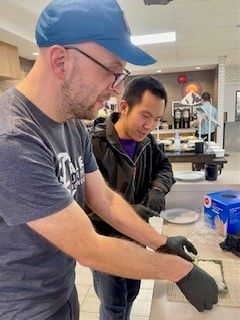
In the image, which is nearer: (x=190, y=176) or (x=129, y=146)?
(x=129, y=146)

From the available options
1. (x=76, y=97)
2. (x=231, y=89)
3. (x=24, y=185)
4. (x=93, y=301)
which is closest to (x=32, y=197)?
(x=24, y=185)

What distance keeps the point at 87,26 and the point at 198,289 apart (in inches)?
31.4

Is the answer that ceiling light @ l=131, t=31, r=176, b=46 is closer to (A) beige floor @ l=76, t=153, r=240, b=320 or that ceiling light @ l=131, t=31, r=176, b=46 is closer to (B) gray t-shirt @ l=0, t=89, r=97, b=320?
(A) beige floor @ l=76, t=153, r=240, b=320

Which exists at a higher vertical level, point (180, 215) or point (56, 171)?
point (56, 171)

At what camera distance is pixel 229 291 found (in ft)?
2.99

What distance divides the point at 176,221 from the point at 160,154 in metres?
0.42

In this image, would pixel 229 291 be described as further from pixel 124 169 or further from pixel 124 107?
pixel 124 107

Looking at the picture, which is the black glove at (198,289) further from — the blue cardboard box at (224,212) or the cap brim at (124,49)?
the cap brim at (124,49)

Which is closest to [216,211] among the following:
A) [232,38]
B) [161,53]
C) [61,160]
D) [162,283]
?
[162,283]

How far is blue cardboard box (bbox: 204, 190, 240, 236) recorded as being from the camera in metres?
1.22

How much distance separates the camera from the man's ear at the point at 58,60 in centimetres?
71

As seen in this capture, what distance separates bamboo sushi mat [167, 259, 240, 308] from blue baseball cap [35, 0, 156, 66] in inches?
29.7

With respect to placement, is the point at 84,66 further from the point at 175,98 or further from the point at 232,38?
the point at 175,98

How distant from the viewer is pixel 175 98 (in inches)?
352
